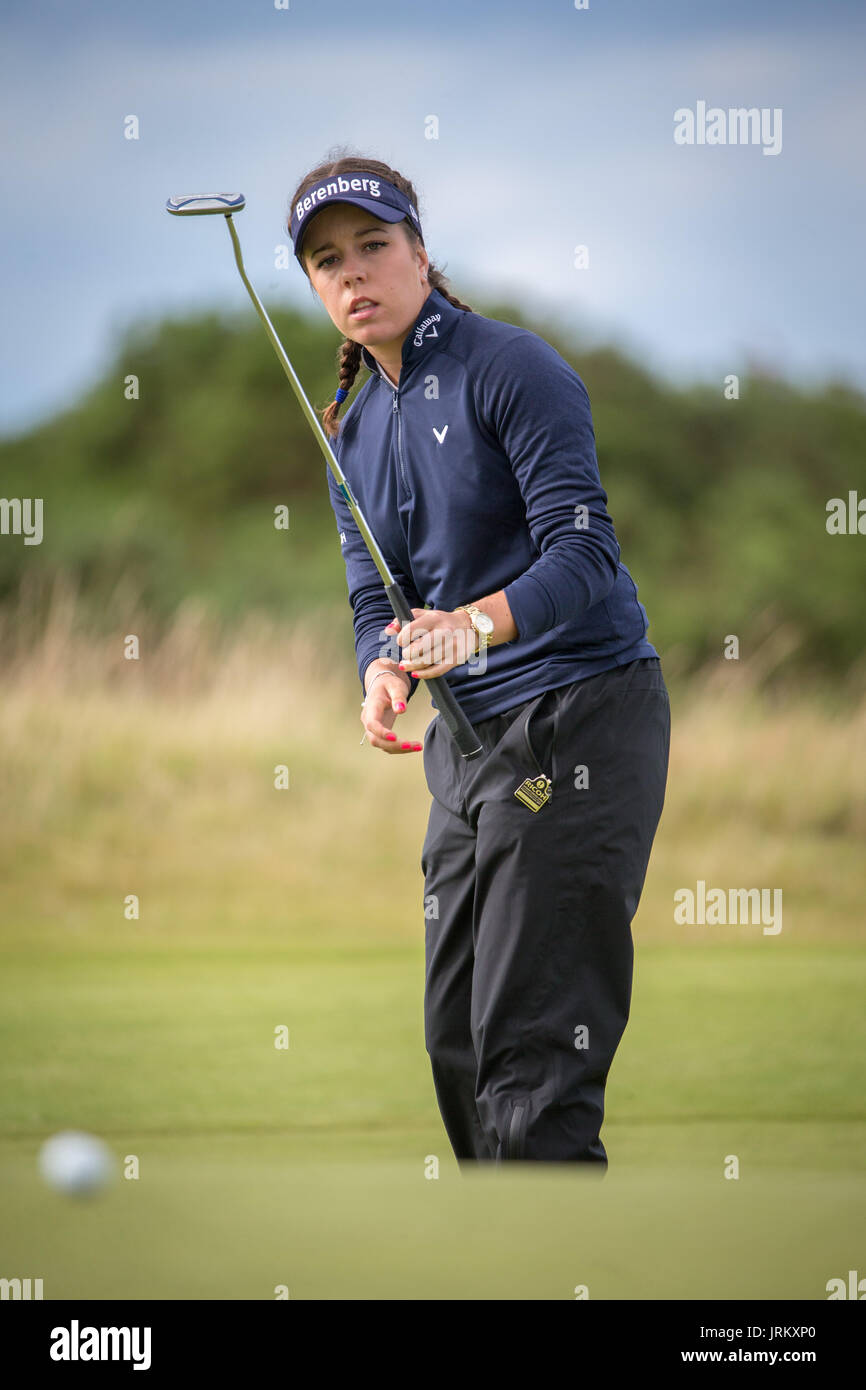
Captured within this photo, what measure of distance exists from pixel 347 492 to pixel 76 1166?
784mm

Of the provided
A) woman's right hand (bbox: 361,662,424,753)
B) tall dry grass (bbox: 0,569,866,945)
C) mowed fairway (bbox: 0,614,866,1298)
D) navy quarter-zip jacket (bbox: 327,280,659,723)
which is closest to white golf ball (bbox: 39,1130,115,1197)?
mowed fairway (bbox: 0,614,866,1298)

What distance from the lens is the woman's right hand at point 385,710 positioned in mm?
1751

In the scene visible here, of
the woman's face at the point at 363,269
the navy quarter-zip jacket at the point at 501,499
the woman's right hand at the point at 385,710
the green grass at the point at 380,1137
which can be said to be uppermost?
the woman's face at the point at 363,269

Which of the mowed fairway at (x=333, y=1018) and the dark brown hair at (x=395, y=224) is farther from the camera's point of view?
the dark brown hair at (x=395, y=224)

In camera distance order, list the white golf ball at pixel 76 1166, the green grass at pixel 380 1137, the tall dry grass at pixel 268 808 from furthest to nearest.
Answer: the tall dry grass at pixel 268 808 → the white golf ball at pixel 76 1166 → the green grass at pixel 380 1137

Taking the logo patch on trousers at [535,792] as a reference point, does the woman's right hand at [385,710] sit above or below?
above

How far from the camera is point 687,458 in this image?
10414 millimetres

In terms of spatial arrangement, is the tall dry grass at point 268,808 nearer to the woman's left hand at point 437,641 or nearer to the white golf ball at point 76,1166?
the white golf ball at point 76,1166

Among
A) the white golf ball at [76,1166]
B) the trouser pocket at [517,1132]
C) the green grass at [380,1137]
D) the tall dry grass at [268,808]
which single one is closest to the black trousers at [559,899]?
the trouser pocket at [517,1132]

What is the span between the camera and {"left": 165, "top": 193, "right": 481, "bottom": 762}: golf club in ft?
5.56

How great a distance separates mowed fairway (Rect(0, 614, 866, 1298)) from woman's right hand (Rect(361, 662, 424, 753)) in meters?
0.46

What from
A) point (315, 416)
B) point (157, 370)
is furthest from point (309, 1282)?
point (157, 370)

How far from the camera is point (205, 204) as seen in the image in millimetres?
1764

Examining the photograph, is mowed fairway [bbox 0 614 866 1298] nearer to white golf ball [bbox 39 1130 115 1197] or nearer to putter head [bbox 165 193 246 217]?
white golf ball [bbox 39 1130 115 1197]
